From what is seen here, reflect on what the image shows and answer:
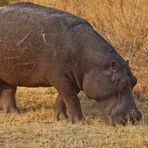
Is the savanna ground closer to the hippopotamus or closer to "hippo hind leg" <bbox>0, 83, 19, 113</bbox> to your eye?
"hippo hind leg" <bbox>0, 83, 19, 113</bbox>

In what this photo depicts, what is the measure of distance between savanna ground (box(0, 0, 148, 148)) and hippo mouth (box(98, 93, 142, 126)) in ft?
0.37

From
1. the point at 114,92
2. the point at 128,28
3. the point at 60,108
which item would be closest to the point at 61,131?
the point at 114,92

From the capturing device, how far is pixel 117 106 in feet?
28.1

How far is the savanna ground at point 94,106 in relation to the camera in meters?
7.30

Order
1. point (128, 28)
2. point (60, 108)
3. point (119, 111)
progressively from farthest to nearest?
1. point (128, 28)
2. point (60, 108)
3. point (119, 111)

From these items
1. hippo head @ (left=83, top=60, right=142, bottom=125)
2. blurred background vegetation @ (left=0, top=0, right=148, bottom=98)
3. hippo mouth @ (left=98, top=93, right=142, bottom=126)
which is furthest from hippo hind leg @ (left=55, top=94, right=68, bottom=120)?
blurred background vegetation @ (left=0, top=0, right=148, bottom=98)

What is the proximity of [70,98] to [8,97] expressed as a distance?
1.39 meters

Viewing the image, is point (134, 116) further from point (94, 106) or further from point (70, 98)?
point (94, 106)

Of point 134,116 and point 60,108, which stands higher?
point 134,116

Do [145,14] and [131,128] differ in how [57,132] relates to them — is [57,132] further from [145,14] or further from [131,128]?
[145,14]

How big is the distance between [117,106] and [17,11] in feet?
6.49

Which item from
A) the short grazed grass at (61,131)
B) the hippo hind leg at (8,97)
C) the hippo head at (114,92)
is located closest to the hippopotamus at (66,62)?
the hippo head at (114,92)

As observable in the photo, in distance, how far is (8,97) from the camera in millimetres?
9766

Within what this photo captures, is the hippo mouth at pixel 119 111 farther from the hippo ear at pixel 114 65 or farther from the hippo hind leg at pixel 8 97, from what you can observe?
the hippo hind leg at pixel 8 97
